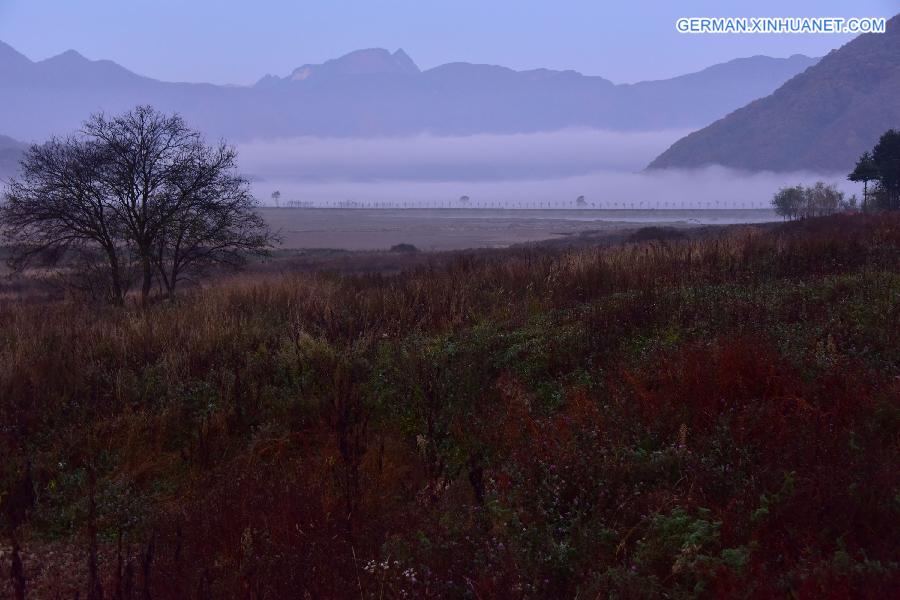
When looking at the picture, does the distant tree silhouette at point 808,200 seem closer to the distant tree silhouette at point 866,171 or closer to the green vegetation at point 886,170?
the distant tree silhouette at point 866,171

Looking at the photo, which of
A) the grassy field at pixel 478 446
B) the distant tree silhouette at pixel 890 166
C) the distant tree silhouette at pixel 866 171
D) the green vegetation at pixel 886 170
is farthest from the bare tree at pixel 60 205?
the distant tree silhouette at pixel 890 166

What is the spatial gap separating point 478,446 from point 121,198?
1855 centimetres

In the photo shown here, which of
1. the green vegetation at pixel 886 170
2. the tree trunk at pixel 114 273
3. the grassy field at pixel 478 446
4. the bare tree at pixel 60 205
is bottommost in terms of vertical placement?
the grassy field at pixel 478 446

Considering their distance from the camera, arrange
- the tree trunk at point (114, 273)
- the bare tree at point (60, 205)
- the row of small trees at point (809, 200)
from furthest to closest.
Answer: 1. the row of small trees at point (809, 200)
2. the tree trunk at point (114, 273)
3. the bare tree at point (60, 205)

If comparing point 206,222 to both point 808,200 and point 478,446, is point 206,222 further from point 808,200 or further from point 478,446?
point 808,200

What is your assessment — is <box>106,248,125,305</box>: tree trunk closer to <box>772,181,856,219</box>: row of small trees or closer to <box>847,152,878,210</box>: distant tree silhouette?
<box>847,152,878,210</box>: distant tree silhouette

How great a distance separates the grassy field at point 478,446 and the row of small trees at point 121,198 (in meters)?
11.1

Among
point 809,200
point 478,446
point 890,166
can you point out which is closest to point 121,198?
point 478,446

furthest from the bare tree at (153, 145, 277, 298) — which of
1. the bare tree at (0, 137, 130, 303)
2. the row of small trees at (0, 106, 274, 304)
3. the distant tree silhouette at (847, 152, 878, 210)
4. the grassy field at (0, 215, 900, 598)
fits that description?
the distant tree silhouette at (847, 152, 878, 210)

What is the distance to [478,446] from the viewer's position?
6.29 metres

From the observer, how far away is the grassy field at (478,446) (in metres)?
3.98

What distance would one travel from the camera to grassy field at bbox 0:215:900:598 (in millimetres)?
3984

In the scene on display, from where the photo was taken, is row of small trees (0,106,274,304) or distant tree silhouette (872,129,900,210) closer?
row of small trees (0,106,274,304)

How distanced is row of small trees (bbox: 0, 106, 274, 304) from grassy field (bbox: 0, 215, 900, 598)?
36.4ft
